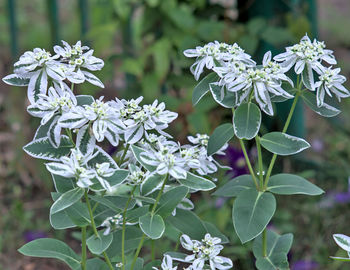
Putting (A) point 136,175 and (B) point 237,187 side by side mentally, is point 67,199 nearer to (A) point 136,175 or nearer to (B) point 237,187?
(A) point 136,175

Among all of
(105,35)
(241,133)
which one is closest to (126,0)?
(105,35)

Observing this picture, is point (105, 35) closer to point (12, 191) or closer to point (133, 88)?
point (133, 88)

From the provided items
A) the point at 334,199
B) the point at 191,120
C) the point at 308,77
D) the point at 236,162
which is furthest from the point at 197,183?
the point at 334,199

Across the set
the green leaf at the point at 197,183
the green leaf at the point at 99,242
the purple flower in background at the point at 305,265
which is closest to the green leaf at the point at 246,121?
the green leaf at the point at 197,183

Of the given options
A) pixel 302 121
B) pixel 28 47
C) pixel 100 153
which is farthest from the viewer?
pixel 28 47

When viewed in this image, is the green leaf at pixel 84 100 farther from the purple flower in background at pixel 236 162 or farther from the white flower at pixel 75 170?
the purple flower in background at pixel 236 162

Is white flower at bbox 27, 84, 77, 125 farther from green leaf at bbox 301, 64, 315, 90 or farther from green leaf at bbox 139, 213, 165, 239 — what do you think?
green leaf at bbox 301, 64, 315, 90
